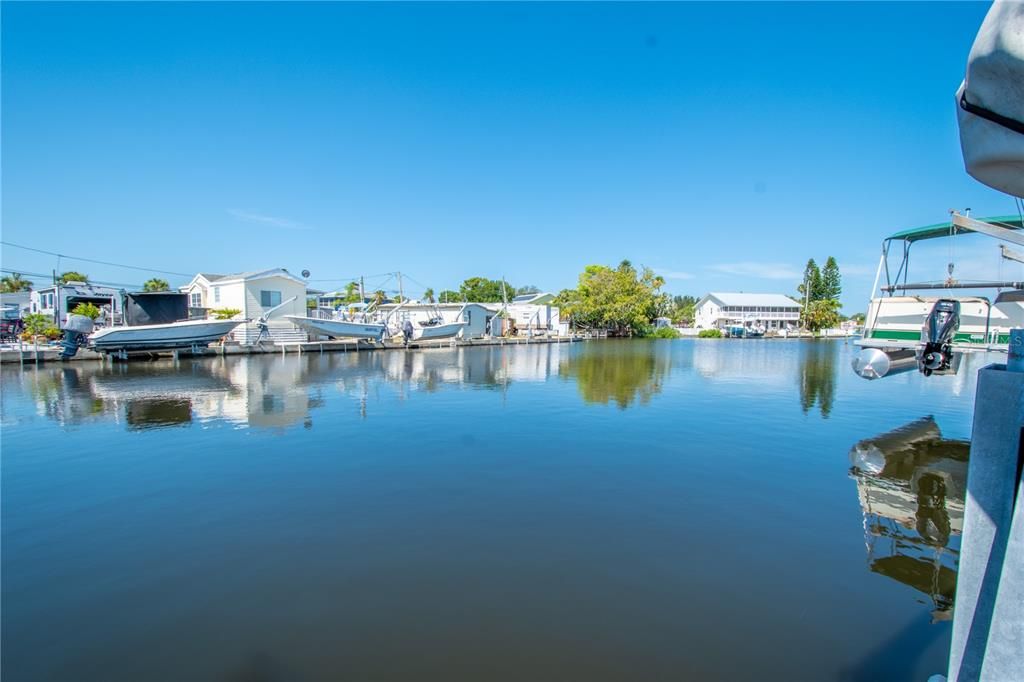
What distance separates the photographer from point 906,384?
19266 millimetres

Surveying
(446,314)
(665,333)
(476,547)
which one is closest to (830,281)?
(665,333)

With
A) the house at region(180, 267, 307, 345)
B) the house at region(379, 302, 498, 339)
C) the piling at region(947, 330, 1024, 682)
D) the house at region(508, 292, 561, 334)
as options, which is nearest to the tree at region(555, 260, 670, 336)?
the house at region(508, 292, 561, 334)

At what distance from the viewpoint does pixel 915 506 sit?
679cm

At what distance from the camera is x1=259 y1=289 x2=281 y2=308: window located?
3531 centimetres

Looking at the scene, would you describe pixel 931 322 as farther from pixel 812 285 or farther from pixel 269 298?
pixel 812 285

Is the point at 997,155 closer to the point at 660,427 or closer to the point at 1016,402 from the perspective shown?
the point at 1016,402

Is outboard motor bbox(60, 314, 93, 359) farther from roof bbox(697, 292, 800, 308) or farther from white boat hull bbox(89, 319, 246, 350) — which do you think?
roof bbox(697, 292, 800, 308)

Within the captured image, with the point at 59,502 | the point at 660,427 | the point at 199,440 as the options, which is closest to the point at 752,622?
the point at 660,427

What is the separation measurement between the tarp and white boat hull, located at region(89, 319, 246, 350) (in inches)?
78.3

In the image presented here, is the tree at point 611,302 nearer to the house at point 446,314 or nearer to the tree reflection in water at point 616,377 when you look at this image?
the house at point 446,314

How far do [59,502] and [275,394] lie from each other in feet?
30.2

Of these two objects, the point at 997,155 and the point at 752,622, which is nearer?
the point at 997,155

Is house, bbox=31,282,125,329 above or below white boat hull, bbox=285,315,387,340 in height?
above

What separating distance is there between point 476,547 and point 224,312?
33.9 metres
